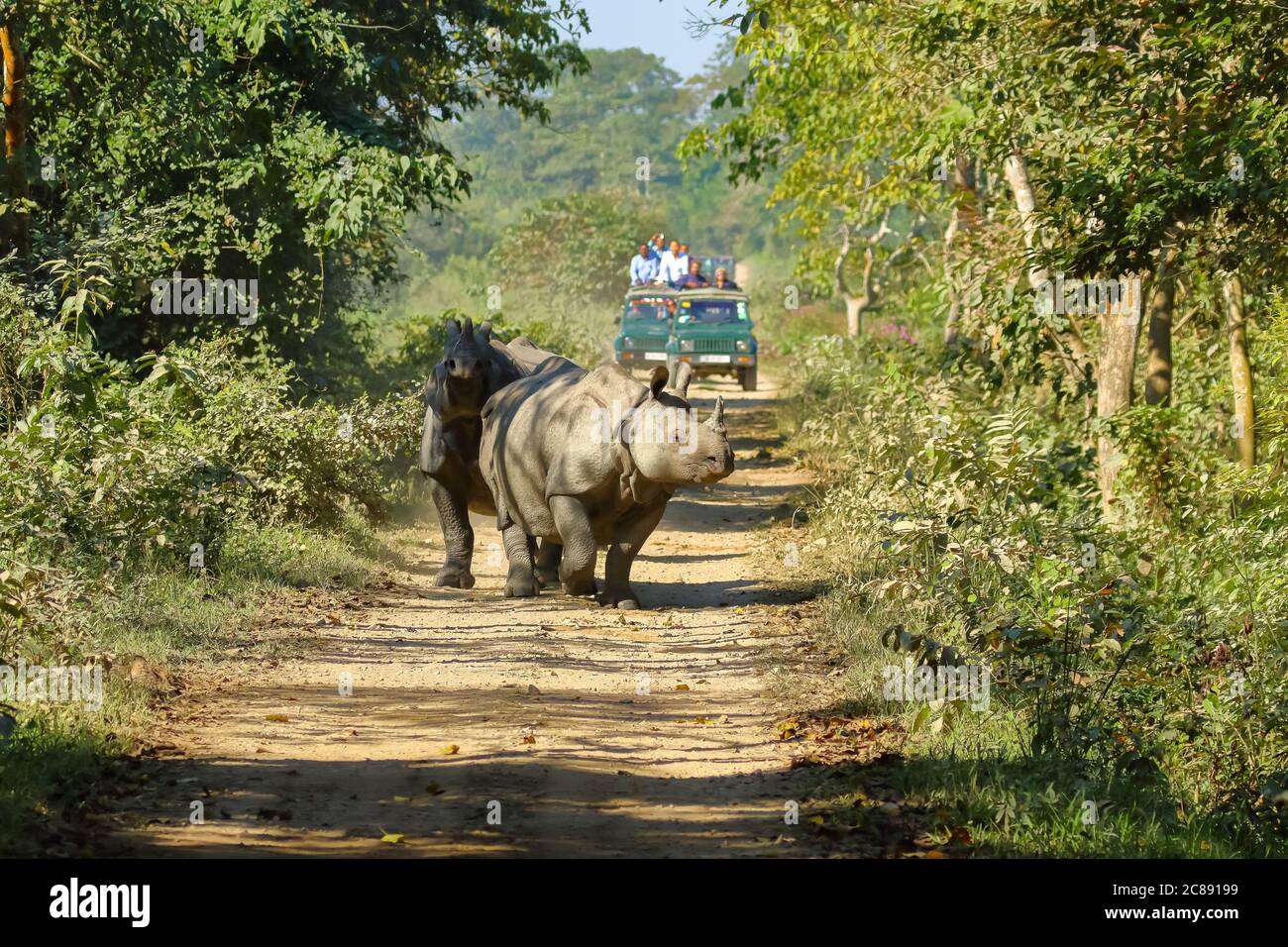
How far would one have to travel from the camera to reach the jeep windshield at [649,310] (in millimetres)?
30016

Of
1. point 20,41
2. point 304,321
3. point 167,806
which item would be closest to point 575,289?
point 304,321

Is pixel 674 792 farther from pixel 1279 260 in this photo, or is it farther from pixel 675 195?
pixel 675 195

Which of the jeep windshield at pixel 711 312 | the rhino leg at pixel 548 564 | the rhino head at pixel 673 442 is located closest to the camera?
the rhino head at pixel 673 442

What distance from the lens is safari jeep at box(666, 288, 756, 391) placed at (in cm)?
2845

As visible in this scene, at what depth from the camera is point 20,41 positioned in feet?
39.1

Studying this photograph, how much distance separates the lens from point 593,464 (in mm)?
10359

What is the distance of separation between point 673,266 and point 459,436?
21.7 metres

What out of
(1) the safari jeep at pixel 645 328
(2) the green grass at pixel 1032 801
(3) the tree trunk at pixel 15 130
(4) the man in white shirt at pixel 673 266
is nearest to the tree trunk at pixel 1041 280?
(2) the green grass at pixel 1032 801

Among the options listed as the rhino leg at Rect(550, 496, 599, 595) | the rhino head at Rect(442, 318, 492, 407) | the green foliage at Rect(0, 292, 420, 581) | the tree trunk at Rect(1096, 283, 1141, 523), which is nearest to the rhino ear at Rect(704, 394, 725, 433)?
the rhino leg at Rect(550, 496, 599, 595)

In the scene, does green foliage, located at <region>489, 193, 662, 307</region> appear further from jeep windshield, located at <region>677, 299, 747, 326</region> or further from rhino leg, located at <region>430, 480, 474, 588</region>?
rhino leg, located at <region>430, 480, 474, 588</region>

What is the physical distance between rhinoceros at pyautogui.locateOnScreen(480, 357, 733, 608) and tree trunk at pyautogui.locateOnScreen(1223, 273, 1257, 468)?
4.84 m

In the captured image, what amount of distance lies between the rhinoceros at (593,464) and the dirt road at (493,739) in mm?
357

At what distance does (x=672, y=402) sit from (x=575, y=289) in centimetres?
3813

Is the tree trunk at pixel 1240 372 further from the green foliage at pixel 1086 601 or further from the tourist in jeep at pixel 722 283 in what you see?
the tourist in jeep at pixel 722 283
